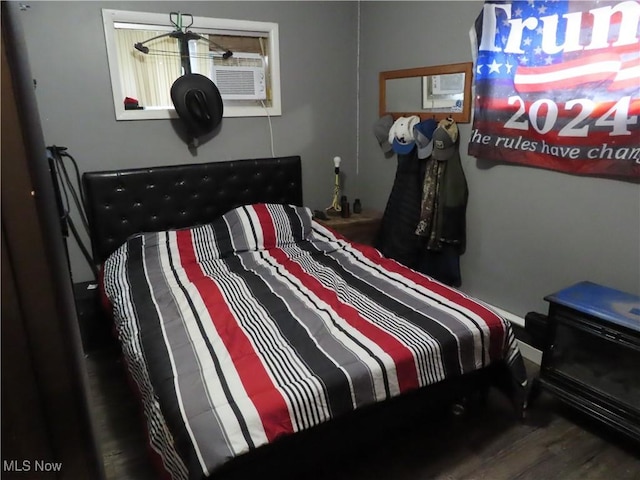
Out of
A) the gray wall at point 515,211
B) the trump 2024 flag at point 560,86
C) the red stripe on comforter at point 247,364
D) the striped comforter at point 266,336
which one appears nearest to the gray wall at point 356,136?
the gray wall at point 515,211

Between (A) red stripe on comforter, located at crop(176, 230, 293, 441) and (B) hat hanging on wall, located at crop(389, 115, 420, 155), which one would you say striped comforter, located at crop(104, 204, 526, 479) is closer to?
(A) red stripe on comforter, located at crop(176, 230, 293, 441)

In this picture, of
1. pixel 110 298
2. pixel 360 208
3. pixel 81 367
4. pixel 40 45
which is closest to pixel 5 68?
pixel 81 367

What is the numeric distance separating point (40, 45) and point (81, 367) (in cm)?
275

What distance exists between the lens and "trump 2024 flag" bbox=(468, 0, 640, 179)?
196cm

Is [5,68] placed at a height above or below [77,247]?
above

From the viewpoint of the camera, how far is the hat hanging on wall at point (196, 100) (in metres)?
2.87

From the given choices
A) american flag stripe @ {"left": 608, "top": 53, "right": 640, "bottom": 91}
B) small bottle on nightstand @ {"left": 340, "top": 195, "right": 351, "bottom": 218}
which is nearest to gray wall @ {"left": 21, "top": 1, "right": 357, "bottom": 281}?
small bottle on nightstand @ {"left": 340, "top": 195, "right": 351, "bottom": 218}

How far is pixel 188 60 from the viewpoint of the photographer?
2971mm

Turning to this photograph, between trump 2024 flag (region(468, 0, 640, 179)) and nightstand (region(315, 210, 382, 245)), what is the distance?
3.28 feet

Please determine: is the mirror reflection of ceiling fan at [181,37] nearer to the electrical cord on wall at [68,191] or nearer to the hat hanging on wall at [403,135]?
the electrical cord on wall at [68,191]

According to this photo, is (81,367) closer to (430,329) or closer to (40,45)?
(430,329)

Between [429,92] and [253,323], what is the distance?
204 cm

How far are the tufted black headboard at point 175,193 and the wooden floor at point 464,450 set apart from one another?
117cm

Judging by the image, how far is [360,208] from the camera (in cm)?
363
